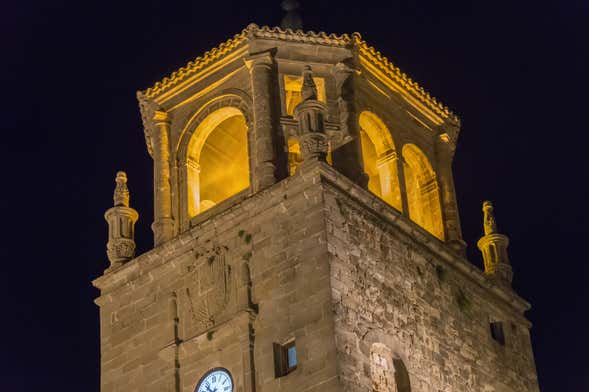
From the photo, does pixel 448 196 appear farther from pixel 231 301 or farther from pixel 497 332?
pixel 231 301

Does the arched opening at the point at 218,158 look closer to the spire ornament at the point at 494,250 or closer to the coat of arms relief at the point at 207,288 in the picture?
the coat of arms relief at the point at 207,288

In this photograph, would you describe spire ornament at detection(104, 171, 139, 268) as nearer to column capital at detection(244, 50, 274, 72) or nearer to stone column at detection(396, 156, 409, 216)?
column capital at detection(244, 50, 274, 72)

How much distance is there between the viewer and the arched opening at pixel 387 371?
34656mm

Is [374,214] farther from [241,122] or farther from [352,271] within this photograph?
[241,122]

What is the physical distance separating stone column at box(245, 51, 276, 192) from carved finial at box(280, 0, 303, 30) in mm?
2659

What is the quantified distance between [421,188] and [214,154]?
4.99m

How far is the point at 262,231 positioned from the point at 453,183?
6.82 m

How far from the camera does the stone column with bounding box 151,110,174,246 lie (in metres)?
38.6

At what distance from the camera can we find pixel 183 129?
39844 millimetres

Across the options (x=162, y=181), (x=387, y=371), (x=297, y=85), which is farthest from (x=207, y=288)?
(x=297, y=85)

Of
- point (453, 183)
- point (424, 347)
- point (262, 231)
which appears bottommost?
point (424, 347)

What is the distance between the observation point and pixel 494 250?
41.2m

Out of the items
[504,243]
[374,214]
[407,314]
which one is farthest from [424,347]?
[504,243]

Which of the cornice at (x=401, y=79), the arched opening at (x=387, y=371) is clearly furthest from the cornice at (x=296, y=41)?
the arched opening at (x=387, y=371)
